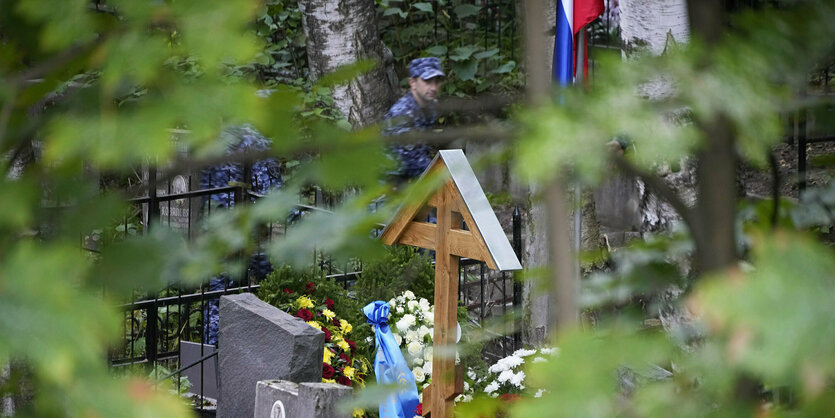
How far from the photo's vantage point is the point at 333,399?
3146 millimetres

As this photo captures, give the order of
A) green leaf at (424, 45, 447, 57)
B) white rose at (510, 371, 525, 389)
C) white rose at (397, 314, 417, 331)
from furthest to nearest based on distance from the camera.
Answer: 1. green leaf at (424, 45, 447, 57)
2. white rose at (397, 314, 417, 331)
3. white rose at (510, 371, 525, 389)

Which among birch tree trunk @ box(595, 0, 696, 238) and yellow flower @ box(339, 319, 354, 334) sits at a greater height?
birch tree trunk @ box(595, 0, 696, 238)

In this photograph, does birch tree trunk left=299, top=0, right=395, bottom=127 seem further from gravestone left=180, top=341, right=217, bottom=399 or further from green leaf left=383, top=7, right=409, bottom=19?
gravestone left=180, top=341, right=217, bottom=399

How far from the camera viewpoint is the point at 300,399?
10.5 ft

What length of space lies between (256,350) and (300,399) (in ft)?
3.76

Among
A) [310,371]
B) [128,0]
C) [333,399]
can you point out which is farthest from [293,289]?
[128,0]

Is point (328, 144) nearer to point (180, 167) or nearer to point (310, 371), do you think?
point (180, 167)

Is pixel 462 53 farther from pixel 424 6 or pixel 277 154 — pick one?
pixel 277 154

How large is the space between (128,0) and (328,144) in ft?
0.66

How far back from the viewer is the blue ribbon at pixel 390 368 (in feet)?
12.7

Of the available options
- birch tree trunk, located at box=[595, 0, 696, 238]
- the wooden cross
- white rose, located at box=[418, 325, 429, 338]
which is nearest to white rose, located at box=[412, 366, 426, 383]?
white rose, located at box=[418, 325, 429, 338]

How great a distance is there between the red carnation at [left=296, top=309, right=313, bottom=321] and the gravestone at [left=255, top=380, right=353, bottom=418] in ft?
4.22

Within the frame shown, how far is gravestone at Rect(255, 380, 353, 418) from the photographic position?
313cm

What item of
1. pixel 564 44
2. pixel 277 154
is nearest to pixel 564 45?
pixel 564 44
